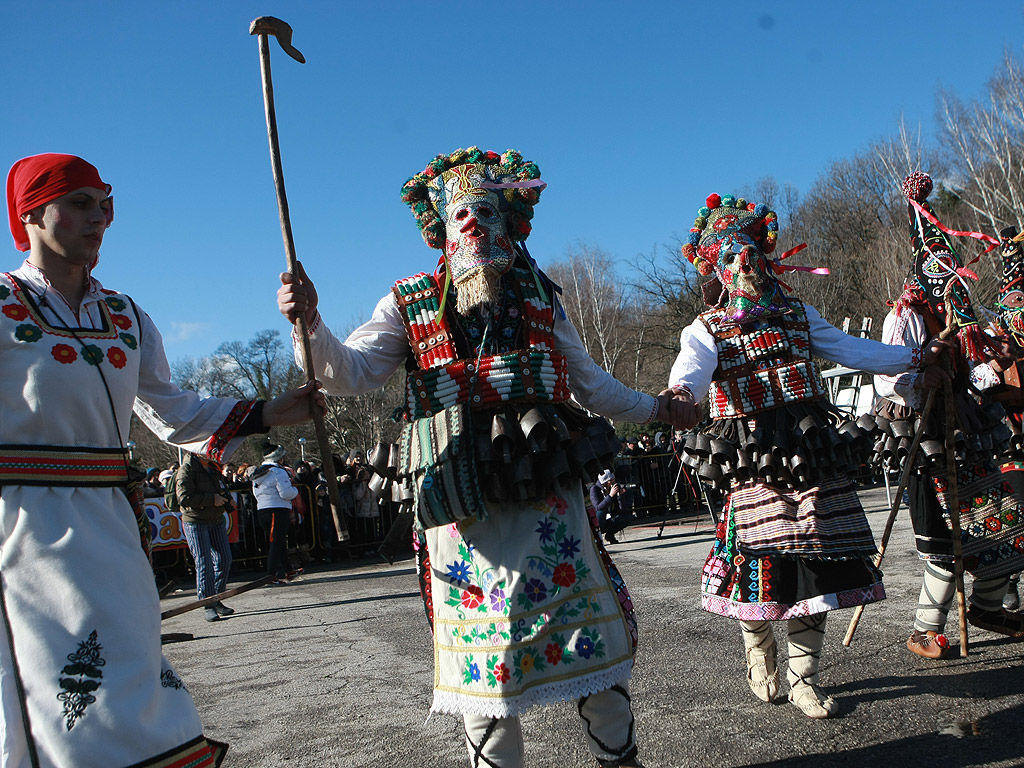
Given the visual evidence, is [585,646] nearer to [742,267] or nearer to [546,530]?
[546,530]

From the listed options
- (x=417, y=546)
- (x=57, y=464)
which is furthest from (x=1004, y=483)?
(x=57, y=464)

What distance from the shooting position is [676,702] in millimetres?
3871

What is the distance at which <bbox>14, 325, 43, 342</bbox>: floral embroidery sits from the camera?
7.85 feet

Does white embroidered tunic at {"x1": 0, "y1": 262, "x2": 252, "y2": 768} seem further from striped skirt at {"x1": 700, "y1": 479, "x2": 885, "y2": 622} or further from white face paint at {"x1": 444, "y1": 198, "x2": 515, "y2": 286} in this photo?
striped skirt at {"x1": 700, "y1": 479, "x2": 885, "y2": 622}

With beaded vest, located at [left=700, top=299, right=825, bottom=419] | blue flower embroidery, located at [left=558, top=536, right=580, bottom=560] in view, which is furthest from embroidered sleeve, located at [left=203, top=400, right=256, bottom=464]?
beaded vest, located at [left=700, top=299, right=825, bottom=419]

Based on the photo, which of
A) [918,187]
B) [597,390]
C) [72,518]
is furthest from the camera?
[918,187]

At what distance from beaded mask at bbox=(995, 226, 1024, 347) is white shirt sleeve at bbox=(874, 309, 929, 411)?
1956 millimetres

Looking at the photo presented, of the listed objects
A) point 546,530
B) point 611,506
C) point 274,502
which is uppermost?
point 274,502

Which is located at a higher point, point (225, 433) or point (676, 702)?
point (225, 433)

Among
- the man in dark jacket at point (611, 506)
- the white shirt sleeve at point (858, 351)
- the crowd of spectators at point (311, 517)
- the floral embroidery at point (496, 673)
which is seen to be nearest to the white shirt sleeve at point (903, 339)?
the white shirt sleeve at point (858, 351)

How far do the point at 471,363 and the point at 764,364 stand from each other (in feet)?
5.90

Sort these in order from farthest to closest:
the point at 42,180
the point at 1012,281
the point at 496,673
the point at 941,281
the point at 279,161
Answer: the point at 1012,281
the point at 941,281
the point at 279,161
the point at 496,673
the point at 42,180

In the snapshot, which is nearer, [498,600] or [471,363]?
[498,600]

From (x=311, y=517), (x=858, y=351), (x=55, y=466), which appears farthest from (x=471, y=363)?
(x=311, y=517)
